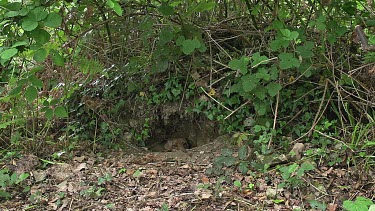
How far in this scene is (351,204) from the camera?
2160mm

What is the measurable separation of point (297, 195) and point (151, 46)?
79.1 inches

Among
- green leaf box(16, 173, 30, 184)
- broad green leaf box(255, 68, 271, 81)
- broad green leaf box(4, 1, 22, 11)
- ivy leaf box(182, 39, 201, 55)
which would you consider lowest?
green leaf box(16, 173, 30, 184)

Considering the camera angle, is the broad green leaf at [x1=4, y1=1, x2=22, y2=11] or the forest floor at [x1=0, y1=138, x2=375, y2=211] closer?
the broad green leaf at [x1=4, y1=1, x2=22, y2=11]

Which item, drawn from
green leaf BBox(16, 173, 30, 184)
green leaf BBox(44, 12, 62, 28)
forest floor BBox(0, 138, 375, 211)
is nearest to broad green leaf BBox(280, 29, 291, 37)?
forest floor BBox(0, 138, 375, 211)

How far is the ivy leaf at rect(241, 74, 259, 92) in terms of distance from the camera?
3.00m

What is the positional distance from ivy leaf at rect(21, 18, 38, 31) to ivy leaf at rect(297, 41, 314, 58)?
1991 mm

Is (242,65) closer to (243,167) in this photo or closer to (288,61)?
(288,61)

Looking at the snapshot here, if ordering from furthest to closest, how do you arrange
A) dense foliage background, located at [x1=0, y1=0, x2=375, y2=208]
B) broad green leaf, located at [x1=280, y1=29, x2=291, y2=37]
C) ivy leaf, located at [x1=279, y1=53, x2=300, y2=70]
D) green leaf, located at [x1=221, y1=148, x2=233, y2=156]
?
green leaf, located at [x1=221, y1=148, x2=233, y2=156] < dense foliage background, located at [x1=0, y1=0, x2=375, y2=208] < ivy leaf, located at [x1=279, y1=53, x2=300, y2=70] < broad green leaf, located at [x1=280, y1=29, x2=291, y2=37]

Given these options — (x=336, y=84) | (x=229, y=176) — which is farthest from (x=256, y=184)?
(x=336, y=84)

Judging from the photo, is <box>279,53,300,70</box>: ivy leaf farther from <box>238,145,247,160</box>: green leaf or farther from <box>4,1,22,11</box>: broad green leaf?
<box>4,1,22,11</box>: broad green leaf

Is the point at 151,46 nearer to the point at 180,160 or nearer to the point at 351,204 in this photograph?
the point at 180,160

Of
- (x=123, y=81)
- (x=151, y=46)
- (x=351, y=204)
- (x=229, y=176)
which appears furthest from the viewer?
(x=123, y=81)

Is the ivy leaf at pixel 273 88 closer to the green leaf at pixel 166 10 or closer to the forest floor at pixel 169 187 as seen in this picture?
the forest floor at pixel 169 187

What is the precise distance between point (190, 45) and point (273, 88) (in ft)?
2.51
